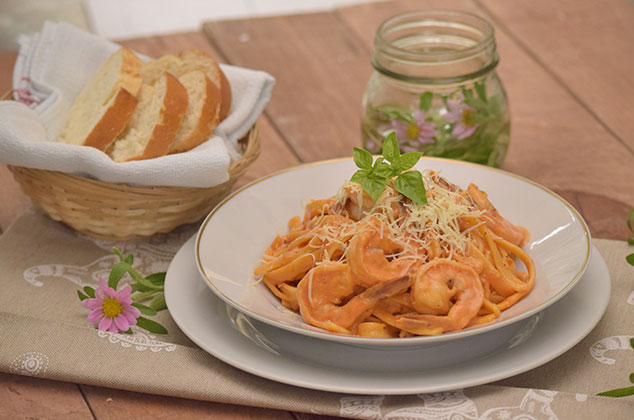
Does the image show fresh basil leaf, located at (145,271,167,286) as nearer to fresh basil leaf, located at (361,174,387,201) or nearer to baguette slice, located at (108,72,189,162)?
baguette slice, located at (108,72,189,162)

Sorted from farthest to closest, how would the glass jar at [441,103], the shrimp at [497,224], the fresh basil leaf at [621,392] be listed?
the glass jar at [441,103]
the shrimp at [497,224]
the fresh basil leaf at [621,392]

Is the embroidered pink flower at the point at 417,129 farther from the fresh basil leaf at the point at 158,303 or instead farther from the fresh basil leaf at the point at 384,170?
the fresh basil leaf at the point at 158,303

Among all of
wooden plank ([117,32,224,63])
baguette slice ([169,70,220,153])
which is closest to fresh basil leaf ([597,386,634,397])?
baguette slice ([169,70,220,153])

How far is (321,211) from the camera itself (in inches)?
62.6

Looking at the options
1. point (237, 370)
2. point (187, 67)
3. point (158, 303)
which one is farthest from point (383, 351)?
point (187, 67)

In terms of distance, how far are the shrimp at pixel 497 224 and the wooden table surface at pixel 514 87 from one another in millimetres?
380

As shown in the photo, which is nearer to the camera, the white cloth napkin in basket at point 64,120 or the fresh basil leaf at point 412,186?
the fresh basil leaf at point 412,186

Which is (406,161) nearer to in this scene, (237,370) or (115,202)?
(237,370)

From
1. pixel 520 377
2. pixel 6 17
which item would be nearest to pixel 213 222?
pixel 520 377

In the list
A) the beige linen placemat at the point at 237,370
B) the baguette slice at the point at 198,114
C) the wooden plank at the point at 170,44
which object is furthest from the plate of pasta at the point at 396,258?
the wooden plank at the point at 170,44

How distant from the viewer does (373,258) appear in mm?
1343

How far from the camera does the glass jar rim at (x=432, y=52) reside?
1.84 metres

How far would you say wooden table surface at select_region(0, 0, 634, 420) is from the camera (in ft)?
6.73

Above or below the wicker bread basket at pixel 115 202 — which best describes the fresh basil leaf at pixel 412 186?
above
